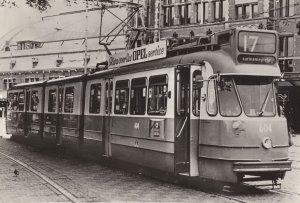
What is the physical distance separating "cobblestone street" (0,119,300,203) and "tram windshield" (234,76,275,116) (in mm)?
1608

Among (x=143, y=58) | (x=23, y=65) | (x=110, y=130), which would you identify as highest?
(x=23, y=65)

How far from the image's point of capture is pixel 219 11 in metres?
41.3

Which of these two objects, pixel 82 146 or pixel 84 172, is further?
pixel 82 146

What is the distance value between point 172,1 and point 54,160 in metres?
29.3

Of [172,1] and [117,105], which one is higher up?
[172,1]

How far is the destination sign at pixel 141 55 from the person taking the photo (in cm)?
1244

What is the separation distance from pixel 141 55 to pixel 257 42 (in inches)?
136

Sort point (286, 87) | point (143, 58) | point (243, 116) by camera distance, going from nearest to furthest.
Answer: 1. point (243, 116)
2. point (143, 58)
3. point (286, 87)

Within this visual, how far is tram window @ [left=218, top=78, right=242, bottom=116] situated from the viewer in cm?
1035

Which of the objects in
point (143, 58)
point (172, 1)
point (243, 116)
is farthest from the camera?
point (172, 1)

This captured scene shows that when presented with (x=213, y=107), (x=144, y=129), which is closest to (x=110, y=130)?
(x=144, y=129)

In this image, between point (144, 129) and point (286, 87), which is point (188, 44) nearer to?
point (144, 129)

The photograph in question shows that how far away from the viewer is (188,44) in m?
12.0

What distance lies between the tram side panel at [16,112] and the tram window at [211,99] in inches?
598
